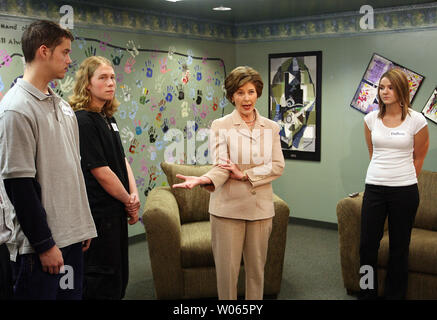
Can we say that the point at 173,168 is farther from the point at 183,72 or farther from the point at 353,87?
the point at 353,87

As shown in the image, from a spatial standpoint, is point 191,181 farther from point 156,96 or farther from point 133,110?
point 156,96

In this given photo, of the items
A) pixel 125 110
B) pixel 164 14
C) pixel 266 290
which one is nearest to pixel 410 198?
pixel 266 290

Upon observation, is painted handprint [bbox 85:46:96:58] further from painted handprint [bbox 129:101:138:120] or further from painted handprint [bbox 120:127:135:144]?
painted handprint [bbox 120:127:135:144]

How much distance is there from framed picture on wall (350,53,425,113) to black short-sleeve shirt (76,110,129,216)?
3.25 metres

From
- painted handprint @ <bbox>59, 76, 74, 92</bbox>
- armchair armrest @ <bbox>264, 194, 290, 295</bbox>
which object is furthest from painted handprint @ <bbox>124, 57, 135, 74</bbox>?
armchair armrest @ <bbox>264, 194, 290, 295</bbox>

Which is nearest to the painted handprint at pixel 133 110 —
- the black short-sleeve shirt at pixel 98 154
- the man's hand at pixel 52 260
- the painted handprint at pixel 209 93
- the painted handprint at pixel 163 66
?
the painted handprint at pixel 163 66

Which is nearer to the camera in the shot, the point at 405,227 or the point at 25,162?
the point at 25,162

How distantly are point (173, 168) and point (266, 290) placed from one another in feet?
4.03

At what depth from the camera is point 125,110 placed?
14.7ft

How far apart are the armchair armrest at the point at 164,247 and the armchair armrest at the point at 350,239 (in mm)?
1212

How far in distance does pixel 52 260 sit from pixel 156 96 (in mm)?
3318

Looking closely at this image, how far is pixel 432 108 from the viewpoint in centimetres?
452
